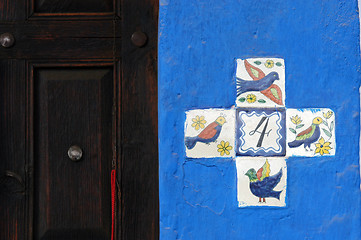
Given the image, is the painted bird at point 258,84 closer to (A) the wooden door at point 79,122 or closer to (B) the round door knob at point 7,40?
(A) the wooden door at point 79,122

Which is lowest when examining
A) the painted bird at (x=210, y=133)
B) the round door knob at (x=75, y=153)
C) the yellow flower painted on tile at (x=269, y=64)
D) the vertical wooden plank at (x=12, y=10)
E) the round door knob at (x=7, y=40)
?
the round door knob at (x=75, y=153)

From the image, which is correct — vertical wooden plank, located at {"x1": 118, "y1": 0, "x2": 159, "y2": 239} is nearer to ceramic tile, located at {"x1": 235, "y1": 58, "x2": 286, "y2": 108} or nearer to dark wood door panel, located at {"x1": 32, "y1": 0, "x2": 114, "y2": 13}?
dark wood door panel, located at {"x1": 32, "y1": 0, "x2": 114, "y2": 13}

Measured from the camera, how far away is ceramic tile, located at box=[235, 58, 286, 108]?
1.42 metres

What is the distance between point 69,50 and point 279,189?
0.85 metres

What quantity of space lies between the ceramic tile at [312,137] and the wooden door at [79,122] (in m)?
0.47

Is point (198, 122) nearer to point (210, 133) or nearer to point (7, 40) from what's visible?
point (210, 133)

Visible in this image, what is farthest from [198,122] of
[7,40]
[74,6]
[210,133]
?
[7,40]

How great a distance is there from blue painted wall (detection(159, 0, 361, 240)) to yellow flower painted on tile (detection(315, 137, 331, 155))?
0.09ft

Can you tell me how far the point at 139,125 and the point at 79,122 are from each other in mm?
210

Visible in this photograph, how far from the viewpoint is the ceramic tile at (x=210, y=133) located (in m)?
1.42

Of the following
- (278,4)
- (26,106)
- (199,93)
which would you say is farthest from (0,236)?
(278,4)

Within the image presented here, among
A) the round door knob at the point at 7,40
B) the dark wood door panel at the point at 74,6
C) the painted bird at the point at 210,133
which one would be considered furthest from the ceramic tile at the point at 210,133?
the round door knob at the point at 7,40

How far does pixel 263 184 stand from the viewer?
141 cm

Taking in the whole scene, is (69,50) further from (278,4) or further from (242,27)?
(278,4)
